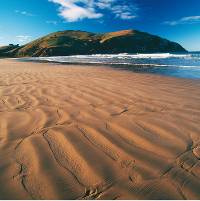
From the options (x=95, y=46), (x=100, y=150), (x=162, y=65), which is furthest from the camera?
(x=95, y=46)

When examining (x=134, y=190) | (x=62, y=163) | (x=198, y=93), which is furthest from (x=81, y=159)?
(x=198, y=93)

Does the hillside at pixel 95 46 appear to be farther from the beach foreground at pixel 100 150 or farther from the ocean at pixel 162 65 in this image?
the beach foreground at pixel 100 150

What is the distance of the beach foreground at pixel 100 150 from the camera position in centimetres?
224

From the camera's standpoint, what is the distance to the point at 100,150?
3.02 meters

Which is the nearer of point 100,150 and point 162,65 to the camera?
point 100,150

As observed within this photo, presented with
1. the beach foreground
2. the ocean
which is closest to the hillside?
the ocean

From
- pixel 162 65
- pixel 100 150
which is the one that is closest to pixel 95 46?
pixel 162 65

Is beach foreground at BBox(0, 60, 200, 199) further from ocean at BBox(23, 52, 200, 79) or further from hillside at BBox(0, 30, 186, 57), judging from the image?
hillside at BBox(0, 30, 186, 57)

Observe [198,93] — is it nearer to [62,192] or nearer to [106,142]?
[106,142]

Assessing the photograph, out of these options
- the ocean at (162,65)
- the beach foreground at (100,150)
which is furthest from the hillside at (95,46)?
the beach foreground at (100,150)

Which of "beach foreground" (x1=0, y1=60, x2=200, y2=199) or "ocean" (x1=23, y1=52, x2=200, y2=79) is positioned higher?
"beach foreground" (x1=0, y1=60, x2=200, y2=199)

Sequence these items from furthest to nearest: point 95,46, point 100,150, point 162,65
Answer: point 95,46, point 162,65, point 100,150

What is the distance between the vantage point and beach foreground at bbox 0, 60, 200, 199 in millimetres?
2238

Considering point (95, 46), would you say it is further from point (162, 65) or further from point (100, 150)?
point (100, 150)
